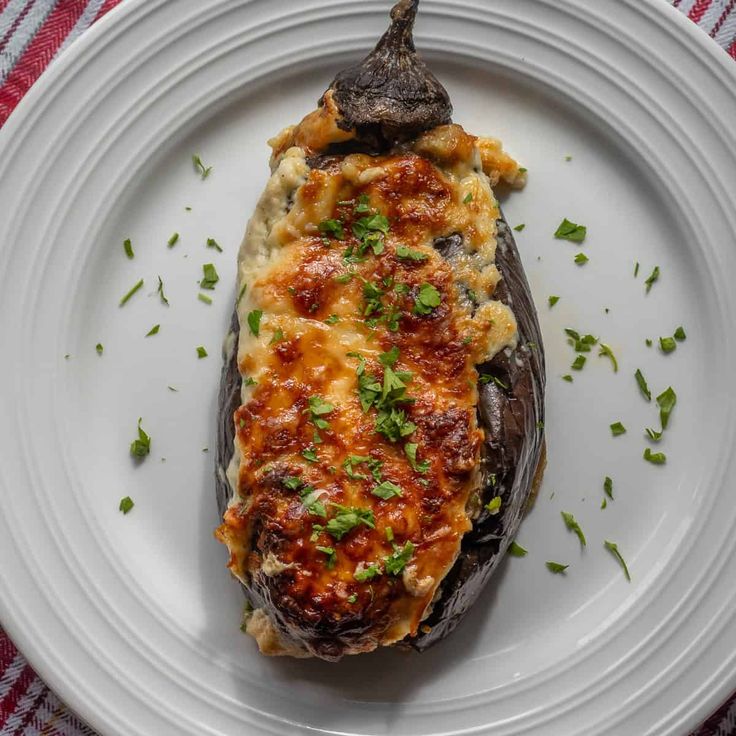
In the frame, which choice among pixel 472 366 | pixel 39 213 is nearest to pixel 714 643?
pixel 472 366

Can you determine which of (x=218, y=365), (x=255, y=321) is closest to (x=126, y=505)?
(x=218, y=365)

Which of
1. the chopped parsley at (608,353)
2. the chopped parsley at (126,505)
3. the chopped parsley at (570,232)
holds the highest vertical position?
the chopped parsley at (570,232)

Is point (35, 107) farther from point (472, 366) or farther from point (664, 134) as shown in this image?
point (664, 134)

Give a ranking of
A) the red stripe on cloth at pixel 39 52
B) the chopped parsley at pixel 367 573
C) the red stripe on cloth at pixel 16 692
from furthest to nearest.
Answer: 1. the red stripe on cloth at pixel 39 52
2. the red stripe on cloth at pixel 16 692
3. the chopped parsley at pixel 367 573

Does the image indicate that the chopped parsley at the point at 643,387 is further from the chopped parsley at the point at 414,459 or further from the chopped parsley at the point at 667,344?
the chopped parsley at the point at 414,459

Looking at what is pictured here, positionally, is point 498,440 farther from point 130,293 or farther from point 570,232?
point 130,293

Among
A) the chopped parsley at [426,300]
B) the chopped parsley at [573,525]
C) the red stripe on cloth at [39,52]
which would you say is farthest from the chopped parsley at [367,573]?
the red stripe on cloth at [39,52]
